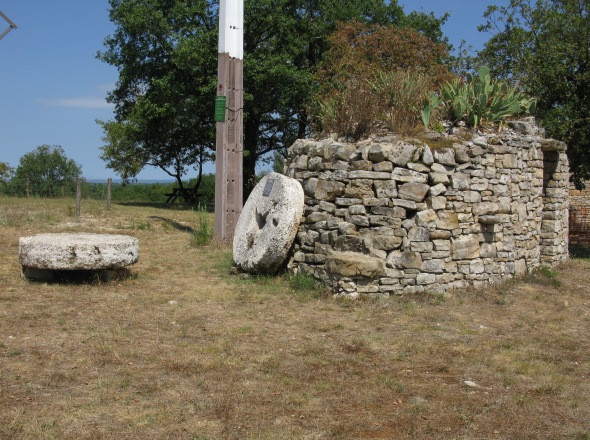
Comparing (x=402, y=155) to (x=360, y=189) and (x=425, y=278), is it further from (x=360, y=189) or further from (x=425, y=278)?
(x=425, y=278)

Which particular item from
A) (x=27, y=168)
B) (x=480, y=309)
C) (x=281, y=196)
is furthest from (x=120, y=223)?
(x=27, y=168)

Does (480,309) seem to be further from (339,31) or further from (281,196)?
(339,31)

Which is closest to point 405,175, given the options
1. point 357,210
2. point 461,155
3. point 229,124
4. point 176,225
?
point 357,210

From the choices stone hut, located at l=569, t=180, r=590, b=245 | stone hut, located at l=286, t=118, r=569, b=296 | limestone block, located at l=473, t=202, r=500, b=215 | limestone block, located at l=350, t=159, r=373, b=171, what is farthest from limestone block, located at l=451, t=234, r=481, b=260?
stone hut, located at l=569, t=180, r=590, b=245

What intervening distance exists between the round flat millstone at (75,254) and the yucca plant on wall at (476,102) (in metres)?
4.45

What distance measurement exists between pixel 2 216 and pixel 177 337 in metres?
9.06

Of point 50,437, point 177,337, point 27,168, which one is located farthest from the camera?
point 27,168

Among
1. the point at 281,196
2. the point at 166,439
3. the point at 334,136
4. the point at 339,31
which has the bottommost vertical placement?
the point at 166,439

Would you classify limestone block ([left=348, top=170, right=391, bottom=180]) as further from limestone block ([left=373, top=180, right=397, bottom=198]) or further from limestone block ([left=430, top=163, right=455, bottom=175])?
limestone block ([left=430, top=163, right=455, bottom=175])

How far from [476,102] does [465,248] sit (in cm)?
217

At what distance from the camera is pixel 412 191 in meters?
7.82

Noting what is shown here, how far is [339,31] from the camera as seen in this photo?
20.1 metres

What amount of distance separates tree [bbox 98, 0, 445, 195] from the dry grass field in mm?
12184

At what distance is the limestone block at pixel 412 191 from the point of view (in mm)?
7828
